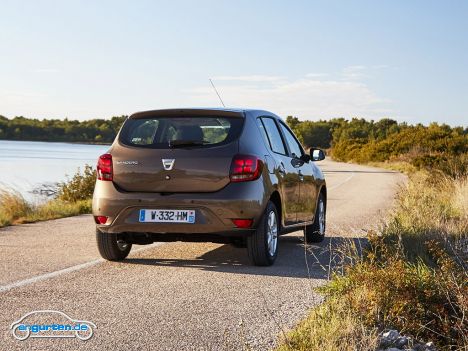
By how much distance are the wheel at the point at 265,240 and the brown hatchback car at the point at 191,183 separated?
0.04ft

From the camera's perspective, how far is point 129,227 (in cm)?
829

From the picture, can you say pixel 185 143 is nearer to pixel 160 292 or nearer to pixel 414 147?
pixel 160 292

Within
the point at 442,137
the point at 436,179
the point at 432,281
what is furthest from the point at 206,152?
the point at 442,137

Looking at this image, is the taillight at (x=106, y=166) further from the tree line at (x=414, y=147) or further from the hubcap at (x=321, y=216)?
the tree line at (x=414, y=147)

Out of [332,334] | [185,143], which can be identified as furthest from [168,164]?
Answer: [332,334]

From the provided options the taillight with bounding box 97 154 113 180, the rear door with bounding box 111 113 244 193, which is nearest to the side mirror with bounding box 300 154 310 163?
the rear door with bounding box 111 113 244 193

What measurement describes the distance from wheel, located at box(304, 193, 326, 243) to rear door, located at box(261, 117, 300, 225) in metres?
1.30

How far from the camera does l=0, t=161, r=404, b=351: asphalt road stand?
5.39 metres

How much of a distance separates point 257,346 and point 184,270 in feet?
11.0

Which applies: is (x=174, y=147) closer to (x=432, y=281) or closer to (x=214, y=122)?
(x=214, y=122)

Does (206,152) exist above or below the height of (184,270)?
above

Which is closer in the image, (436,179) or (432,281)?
(432,281)

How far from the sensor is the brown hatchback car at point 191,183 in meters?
8.11

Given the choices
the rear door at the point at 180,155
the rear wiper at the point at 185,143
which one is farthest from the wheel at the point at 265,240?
the rear wiper at the point at 185,143
